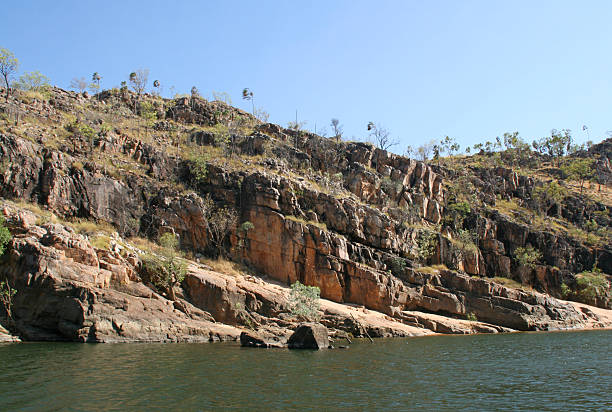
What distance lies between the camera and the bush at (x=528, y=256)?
90438 millimetres

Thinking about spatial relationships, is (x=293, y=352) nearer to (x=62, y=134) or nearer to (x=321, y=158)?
(x=62, y=134)

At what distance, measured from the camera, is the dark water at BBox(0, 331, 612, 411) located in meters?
23.0

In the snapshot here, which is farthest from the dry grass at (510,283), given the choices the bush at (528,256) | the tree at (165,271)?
the tree at (165,271)

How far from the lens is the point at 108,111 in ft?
315

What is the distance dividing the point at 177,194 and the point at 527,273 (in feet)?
234

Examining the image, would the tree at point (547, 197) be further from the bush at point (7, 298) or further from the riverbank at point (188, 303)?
the bush at point (7, 298)

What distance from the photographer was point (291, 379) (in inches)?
1132

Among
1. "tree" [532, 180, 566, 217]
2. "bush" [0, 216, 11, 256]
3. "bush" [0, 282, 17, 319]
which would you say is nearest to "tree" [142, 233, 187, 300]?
"bush" [0, 282, 17, 319]

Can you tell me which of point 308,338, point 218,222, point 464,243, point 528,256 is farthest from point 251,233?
point 528,256

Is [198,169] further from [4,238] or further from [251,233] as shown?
[4,238]

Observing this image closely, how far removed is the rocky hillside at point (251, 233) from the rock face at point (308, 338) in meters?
6.74

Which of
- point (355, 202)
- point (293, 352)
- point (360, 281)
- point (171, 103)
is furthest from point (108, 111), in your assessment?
point (293, 352)

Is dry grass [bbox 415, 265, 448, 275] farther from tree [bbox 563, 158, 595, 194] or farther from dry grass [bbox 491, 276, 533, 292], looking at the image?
tree [bbox 563, 158, 595, 194]

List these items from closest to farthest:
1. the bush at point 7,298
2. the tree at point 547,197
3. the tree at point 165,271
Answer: the bush at point 7,298, the tree at point 165,271, the tree at point 547,197
